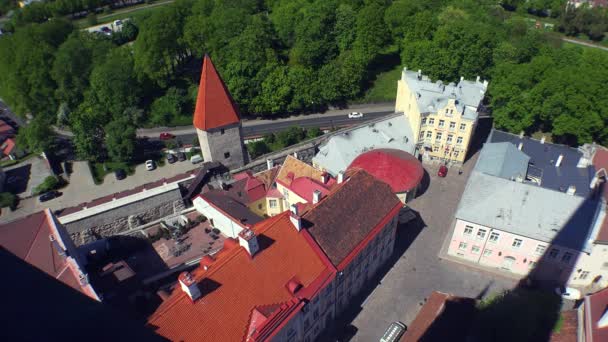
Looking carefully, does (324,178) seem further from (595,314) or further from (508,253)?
(595,314)

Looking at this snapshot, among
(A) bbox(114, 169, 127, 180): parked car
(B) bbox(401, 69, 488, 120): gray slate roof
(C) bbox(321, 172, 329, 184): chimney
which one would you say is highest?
(B) bbox(401, 69, 488, 120): gray slate roof

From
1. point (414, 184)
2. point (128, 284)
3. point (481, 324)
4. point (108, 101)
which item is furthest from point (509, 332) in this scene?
point (108, 101)

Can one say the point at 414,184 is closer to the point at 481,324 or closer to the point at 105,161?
the point at 481,324

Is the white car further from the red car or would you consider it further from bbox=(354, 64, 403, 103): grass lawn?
the red car

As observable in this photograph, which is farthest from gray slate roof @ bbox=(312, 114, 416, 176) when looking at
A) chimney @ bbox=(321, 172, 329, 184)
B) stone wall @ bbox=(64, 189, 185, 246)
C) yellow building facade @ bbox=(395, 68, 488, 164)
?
stone wall @ bbox=(64, 189, 185, 246)

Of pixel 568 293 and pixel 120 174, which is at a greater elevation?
pixel 120 174

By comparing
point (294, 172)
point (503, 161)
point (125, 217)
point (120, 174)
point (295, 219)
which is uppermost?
point (295, 219)

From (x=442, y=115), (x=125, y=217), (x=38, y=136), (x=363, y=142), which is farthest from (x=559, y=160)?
(x=38, y=136)
